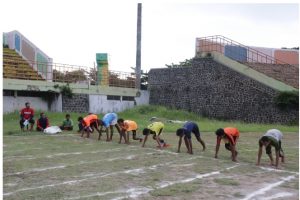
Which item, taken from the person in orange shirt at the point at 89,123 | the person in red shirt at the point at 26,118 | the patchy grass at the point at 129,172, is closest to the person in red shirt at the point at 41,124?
the person in red shirt at the point at 26,118

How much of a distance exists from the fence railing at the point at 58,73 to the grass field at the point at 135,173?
1311 cm

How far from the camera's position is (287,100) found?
26.1 meters

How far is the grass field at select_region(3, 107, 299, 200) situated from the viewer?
761 cm

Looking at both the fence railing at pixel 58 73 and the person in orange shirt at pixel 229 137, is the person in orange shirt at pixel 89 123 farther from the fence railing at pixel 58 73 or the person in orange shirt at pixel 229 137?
the fence railing at pixel 58 73

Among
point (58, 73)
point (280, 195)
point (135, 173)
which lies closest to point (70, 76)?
point (58, 73)

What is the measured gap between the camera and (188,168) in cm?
1016

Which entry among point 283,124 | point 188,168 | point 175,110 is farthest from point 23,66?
point 188,168

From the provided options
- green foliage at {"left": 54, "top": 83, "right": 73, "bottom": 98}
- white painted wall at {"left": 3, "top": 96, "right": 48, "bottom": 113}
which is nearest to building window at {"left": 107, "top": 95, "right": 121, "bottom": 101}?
green foliage at {"left": 54, "top": 83, "right": 73, "bottom": 98}

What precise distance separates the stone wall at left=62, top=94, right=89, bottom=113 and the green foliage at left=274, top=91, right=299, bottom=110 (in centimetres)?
1154

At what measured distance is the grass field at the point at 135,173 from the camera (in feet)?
25.0

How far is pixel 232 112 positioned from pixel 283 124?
3.91 metres

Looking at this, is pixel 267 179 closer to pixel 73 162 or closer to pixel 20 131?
pixel 73 162

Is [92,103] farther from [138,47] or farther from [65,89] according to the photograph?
[138,47]

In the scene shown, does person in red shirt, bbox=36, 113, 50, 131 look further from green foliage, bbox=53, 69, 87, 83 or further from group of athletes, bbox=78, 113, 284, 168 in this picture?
green foliage, bbox=53, 69, 87, 83
